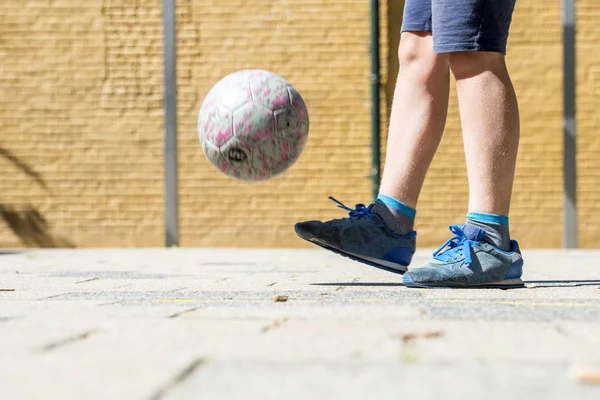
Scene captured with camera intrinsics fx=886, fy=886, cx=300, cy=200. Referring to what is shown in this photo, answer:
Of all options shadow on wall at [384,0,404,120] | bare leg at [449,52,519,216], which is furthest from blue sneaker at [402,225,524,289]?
shadow on wall at [384,0,404,120]

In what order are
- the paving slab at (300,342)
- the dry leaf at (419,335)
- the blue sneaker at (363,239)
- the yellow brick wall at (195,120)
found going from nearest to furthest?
the paving slab at (300,342) → the dry leaf at (419,335) → the blue sneaker at (363,239) → the yellow brick wall at (195,120)

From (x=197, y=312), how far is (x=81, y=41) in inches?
314

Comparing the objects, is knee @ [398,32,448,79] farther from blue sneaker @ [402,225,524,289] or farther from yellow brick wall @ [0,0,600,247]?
yellow brick wall @ [0,0,600,247]

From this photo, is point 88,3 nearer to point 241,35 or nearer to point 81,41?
point 81,41

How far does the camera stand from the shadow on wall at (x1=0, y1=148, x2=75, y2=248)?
1011cm

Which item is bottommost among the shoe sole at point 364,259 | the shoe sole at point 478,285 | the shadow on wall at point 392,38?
the shoe sole at point 478,285

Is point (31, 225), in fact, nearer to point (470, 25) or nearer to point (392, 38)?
point (392, 38)

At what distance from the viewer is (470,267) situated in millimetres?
3566

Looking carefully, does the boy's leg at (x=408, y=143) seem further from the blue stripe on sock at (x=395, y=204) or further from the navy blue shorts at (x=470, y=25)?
the navy blue shorts at (x=470, y=25)

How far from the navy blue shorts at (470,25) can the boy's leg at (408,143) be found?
11.5 inches

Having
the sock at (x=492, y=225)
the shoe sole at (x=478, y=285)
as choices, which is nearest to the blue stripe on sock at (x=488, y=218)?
the sock at (x=492, y=225)

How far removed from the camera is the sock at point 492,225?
3.61 meters

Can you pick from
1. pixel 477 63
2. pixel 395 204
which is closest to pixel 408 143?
pixel 395 204

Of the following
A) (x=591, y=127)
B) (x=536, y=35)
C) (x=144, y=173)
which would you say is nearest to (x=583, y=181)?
(x=591, y=127)
